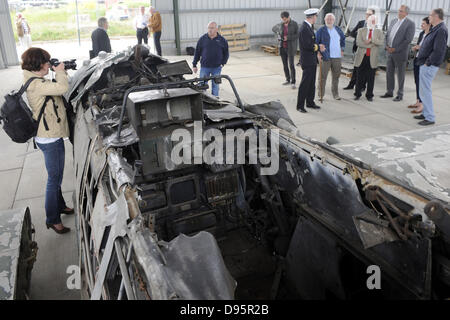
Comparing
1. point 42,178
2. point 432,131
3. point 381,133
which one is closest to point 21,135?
point 42,178

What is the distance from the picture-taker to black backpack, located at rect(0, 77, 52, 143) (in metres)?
3.91

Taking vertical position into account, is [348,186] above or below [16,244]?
above

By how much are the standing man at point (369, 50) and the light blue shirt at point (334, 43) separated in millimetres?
695

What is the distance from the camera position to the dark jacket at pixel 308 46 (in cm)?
826

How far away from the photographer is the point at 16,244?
3.36 m

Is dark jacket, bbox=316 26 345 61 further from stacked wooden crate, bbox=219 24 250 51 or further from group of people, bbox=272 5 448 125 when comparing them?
stacked wooden crate, bbox=219 24 250 51

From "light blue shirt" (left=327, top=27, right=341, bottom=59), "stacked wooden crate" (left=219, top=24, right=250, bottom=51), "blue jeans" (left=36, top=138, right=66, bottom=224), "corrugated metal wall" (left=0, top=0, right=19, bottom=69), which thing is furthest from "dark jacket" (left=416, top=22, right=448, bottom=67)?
"corrugated metal wall" (left=0, top=0, right=19, bottom=69)

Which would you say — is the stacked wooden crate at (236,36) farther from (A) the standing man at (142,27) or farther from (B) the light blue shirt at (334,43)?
(B) the light blue shirt at (334,43)

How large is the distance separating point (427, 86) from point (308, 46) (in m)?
2.61

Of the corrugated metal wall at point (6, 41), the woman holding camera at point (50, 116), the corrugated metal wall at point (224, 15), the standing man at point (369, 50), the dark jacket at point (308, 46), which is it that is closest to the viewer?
the woman holding camera at point (50, 116)

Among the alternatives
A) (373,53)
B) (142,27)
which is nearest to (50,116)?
(373,53)

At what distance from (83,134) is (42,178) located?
7.36ft

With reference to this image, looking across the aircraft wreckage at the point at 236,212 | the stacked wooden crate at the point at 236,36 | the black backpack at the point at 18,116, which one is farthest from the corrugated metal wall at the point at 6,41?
the black backpack at the point at 18,116
